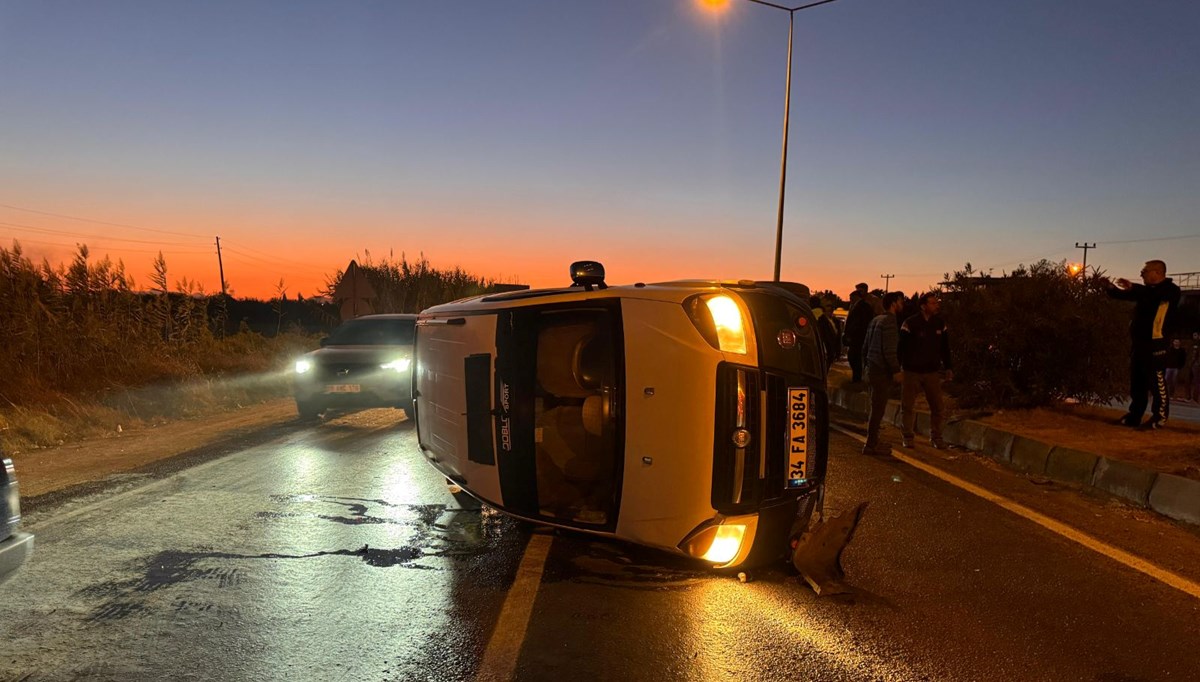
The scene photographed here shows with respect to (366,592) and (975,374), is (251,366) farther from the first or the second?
(975,374)

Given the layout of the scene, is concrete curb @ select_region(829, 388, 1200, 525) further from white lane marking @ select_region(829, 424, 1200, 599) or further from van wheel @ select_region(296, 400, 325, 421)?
van wheel @ select_region(296, 400, 325, 421)

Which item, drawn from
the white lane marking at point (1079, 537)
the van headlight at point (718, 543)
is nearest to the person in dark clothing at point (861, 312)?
the white lane marking at point (1079, 537)

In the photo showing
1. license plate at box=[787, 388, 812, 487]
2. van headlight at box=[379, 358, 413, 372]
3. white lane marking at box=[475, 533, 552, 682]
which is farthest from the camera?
van headlight at box=[379, 358, 413, 372]

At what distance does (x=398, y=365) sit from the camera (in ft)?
33.2

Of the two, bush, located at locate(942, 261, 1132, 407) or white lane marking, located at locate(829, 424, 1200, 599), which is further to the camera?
bush, located at locate(942, 261, 1132, 407)

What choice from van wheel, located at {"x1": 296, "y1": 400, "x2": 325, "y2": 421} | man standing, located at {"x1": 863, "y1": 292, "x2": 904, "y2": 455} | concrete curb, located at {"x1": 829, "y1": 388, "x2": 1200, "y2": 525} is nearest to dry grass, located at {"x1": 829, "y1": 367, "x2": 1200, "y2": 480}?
concrete curb, located at {"x1": 829, "y1": 388, "x2": 1200, "y2": 525}

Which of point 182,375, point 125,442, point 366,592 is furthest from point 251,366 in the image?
point 366,592

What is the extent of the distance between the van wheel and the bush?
9.86 metres

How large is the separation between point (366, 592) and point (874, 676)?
2740 millimetres

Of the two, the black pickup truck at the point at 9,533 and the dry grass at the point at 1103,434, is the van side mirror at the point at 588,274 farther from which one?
the dry grass at the point at 1103,434

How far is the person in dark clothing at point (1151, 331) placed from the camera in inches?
304

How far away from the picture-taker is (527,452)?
13.7 feet

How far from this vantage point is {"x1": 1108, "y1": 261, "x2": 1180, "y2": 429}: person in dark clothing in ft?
25.3

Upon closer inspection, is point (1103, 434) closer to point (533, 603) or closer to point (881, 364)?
point (881, 364)
